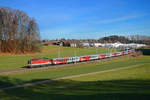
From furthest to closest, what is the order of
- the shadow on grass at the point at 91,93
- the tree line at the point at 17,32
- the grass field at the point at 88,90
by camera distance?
the tree line at the point at 17,32, the grass field at the point at 88,90, the shadow on grass at the point at 91,93

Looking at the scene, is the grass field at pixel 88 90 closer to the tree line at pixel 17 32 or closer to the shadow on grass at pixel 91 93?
the shadow on grass at pixel 91 93

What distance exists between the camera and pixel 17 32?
199 feet

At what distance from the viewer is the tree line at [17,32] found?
58.0 m

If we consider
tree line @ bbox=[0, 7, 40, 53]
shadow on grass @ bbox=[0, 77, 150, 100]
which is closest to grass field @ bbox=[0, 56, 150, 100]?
shadow on grass @ bbox=[0, 77, 150, 100]

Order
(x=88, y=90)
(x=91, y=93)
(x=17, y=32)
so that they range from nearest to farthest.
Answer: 1. (x=91, y=93)
2. (x=88, y=90)
3. (x=17, y=32)

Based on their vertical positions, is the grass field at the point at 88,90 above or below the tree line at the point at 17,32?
below

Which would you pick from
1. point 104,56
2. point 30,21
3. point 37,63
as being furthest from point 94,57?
point 30,21

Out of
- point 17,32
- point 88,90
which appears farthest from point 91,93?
point 17,32

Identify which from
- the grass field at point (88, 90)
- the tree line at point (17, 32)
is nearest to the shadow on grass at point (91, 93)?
the grass field at point (88, 90)

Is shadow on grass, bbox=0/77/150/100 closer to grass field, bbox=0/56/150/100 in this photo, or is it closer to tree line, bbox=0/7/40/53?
grass field, bbox=0/56/150/100

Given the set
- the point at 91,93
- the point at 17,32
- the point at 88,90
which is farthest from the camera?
the point at 17,32

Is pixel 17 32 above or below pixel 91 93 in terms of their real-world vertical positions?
above

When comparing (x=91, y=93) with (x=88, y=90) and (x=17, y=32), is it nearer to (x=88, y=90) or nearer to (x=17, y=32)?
(x=88, y=90)

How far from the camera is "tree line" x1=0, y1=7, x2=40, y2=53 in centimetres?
5800
